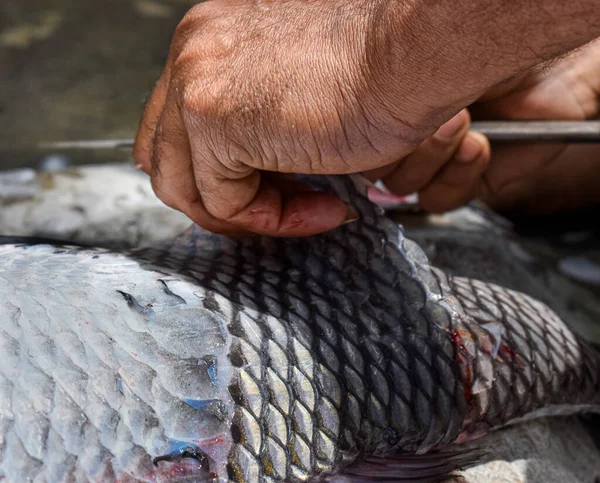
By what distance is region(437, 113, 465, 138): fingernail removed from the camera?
157 centimetres

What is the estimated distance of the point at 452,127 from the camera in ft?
5.19

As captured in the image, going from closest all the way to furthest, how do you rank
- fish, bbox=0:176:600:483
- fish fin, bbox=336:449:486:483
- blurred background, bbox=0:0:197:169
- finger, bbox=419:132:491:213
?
fish, bbox=0:176:600:483 → fish fin, bbox=336:449:486:483 → finger, bbox=419:132:491:213 → blurred background, bbox=0:0:197:169

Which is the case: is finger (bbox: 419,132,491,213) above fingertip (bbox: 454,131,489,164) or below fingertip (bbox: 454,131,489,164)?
below

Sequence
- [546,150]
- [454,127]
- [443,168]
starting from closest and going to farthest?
1. [454,127]
2. [443,168]
3. [546,150]

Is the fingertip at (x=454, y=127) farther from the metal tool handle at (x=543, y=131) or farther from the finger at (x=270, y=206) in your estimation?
the finger at (x=270, y=206)

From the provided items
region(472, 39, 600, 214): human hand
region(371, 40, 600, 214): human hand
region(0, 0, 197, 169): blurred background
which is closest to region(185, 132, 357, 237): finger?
region(371, 40, 600, 214): human hand

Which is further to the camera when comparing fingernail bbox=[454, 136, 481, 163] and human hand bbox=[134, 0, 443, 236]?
fingernail bbox=[454, 136, 481, 163]

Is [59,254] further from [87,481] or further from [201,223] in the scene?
[87,481]

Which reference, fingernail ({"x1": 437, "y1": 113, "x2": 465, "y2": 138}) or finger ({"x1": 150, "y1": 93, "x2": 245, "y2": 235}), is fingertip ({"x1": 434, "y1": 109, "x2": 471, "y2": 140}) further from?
finger ({"x1": 150, "y1": 93, "x2": 245, "y2": 235})

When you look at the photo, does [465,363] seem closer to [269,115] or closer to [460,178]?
[269,115]

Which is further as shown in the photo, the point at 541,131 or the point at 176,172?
the point at 541,131

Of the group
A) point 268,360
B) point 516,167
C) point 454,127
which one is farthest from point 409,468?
point 516,167

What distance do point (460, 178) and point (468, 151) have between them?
0.33ft

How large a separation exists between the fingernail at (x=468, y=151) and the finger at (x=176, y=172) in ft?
2.19
